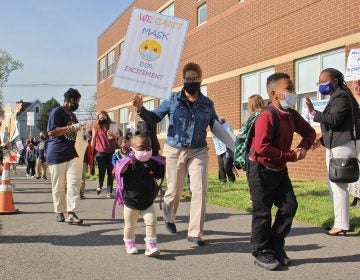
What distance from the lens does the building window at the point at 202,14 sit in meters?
20.5

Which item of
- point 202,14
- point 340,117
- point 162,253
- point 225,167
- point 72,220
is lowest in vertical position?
point 162,253

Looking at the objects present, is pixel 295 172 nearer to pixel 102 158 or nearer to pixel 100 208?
pixel 102 158

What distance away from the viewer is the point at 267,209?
17.4 ft

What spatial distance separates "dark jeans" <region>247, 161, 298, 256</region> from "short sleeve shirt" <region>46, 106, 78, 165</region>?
3726mm

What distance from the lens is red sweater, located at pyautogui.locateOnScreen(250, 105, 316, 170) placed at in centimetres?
511

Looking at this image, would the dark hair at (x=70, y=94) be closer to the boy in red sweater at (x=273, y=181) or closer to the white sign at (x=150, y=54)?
the white sign at (x=150, y=54)

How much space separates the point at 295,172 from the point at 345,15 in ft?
14.4

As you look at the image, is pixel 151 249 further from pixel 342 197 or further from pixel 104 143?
pixel 104 143

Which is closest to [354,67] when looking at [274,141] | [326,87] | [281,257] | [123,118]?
[326,87]

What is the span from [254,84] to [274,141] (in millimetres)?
11594

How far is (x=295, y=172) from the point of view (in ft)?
46.9

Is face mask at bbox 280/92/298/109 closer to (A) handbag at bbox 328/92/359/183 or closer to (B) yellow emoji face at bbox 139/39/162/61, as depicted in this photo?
(A) handbag at bbox 328/92/359/183

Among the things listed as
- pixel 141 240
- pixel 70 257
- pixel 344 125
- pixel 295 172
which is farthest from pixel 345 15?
pixel 70 257

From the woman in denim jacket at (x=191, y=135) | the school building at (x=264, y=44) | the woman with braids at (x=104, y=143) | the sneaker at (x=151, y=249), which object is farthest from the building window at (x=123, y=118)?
Answer: the sneaker at (x=151, y=249)
